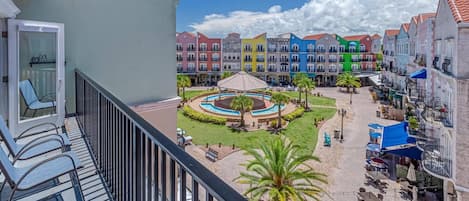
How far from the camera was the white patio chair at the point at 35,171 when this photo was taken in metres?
2.53

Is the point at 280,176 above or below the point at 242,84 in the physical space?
below

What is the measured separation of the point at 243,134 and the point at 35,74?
1998cm

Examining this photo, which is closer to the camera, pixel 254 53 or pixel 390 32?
pixel 390 32

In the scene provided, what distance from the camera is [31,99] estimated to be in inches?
205

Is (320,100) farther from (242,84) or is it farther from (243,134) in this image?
(243,134)

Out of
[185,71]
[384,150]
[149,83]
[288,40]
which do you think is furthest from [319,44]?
[149,83]

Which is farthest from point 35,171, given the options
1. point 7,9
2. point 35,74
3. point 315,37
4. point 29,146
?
point 315,37

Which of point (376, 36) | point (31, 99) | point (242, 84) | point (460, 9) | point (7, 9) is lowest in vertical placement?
point (31, 99)

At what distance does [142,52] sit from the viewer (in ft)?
27.3

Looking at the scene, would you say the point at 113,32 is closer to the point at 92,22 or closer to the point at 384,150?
the point at 92,22

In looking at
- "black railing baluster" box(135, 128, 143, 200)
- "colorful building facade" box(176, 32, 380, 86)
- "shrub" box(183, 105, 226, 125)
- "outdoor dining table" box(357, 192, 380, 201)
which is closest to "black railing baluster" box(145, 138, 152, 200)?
"black railing baluster" box(135, 128, 143, 200)

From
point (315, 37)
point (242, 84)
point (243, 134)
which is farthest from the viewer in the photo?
point (315, 37)

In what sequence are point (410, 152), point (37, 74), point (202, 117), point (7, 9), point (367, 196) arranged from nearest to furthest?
point (7, 9)
point (37, 74)
point (367, 196)
point (410, 152)
point (202, 117)

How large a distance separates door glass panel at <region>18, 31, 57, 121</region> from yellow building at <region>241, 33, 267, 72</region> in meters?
48.4
